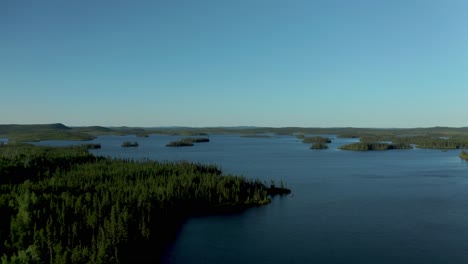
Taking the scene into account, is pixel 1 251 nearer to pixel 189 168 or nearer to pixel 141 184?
pixel 141 184

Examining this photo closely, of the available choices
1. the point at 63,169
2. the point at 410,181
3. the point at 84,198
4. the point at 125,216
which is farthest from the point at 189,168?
the point at 410,181

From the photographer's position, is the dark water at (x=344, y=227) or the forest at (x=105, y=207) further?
the dark water at (x=344, y=227)

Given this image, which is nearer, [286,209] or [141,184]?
[286,209]

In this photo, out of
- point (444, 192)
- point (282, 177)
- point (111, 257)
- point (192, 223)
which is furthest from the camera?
point (282, 177)

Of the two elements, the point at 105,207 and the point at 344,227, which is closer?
the point at 344,227

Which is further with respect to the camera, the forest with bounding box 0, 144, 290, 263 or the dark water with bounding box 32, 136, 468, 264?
the dark water with bounding box 32, 136, 468, 264

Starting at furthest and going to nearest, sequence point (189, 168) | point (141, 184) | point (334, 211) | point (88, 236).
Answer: point (189, 168)
point (141, 184)
point (334, 211)
point (88, 236)

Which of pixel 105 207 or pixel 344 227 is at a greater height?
pixel 105 207
